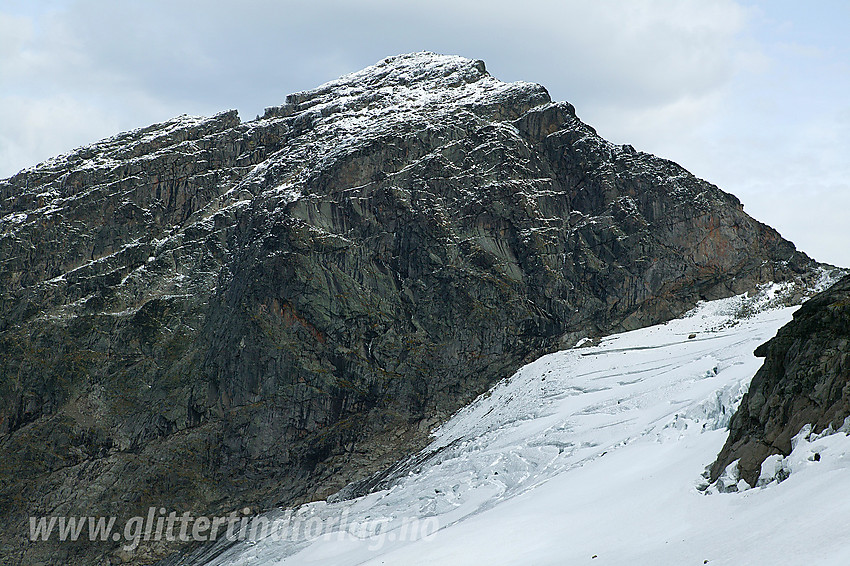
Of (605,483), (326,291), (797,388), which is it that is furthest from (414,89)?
(797,388)

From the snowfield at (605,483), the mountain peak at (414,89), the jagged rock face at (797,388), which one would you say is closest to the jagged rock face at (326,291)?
the mountain peak at (414,89)

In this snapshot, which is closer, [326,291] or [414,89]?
[326,291]

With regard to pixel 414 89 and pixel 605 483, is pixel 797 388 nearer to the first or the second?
pixel 605 483

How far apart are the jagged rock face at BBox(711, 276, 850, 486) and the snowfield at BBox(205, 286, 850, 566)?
496 mm

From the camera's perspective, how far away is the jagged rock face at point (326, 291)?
4744 cm

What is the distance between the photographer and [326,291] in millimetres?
50969

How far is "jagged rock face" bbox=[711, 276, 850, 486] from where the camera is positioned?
13250 mm

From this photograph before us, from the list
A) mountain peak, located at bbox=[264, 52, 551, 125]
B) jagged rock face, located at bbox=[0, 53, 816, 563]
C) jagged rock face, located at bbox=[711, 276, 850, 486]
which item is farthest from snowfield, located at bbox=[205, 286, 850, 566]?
mountain peak, located at bbox=[264, 52, 551, 125]

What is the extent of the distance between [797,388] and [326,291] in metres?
40.0

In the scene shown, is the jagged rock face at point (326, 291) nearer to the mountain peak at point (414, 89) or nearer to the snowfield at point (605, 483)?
the mountain peak at point (414, 89)

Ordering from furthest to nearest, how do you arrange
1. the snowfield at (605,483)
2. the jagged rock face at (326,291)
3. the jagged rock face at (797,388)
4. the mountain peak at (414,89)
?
the mountain peak at (414,89) → the jagged rock face at (326,291) → the jagged rock face at (797,388) → the snowfield at (605,483)

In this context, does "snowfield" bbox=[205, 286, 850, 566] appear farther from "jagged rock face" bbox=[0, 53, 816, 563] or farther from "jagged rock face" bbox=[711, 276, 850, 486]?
"jagged rock face" bbox=[0, 53, 816, 563]

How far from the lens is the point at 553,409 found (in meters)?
31.8

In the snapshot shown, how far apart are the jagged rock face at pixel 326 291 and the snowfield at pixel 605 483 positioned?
6006mm
